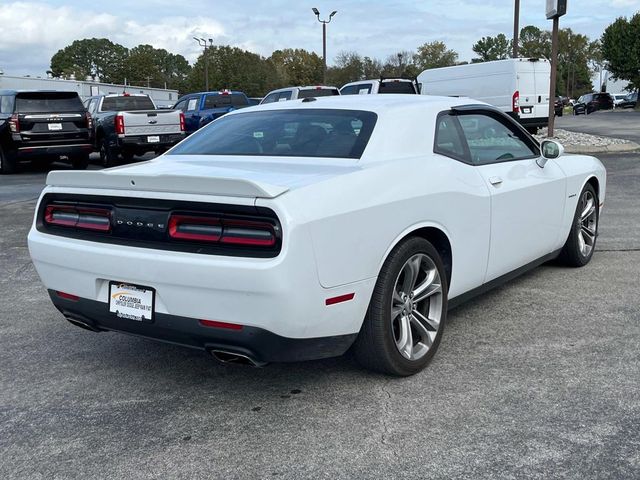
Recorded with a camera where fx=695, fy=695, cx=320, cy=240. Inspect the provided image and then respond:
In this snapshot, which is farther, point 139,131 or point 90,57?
point 90,57

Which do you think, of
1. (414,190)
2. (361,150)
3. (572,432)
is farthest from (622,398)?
(361,150)

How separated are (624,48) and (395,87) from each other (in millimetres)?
37056

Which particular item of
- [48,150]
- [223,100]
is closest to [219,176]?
[48,150]

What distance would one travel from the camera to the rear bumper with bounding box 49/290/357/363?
3088 millimetres

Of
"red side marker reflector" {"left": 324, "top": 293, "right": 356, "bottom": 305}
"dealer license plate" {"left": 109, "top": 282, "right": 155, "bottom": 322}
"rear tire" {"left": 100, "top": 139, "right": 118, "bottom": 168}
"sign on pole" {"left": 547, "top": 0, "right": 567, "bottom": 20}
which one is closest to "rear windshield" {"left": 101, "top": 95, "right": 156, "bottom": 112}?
"rear tire" {"left": 100, "top": 139, "right": 118, "bottom": 168}

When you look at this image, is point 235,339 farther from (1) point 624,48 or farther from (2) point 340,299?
(1) point 624,48

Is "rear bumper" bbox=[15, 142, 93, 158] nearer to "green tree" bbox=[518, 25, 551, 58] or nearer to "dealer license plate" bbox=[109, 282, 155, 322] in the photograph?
"dealer license plate" bbox=[109, 282, 155, 322]

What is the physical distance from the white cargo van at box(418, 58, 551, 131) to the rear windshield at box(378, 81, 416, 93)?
1.97 m

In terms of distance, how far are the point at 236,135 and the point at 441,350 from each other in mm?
1877

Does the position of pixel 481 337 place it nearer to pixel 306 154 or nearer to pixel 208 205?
pixel 306 154

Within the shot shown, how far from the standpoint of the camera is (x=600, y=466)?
276 centimetres

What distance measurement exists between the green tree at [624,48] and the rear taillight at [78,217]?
171 feet

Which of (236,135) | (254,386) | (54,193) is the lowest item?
(254,386)

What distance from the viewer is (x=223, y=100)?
20000 mm
